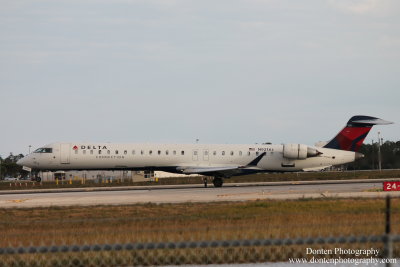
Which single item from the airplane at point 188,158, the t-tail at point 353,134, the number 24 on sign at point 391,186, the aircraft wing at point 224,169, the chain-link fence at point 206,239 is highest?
the t-tail at point 353,134

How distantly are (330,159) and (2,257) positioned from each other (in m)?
37.8

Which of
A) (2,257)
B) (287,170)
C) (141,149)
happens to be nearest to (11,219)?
(2,257)

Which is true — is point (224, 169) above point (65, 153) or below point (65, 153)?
below

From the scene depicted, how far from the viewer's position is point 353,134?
49656mm

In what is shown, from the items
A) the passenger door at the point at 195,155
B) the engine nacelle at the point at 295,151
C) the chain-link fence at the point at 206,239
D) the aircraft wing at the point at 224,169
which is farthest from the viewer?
the engine nacelle at the point at 295,151

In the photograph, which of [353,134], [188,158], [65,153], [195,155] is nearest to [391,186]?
[353,134]

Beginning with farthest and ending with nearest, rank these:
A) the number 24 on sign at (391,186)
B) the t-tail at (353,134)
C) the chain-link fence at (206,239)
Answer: the t-tail at (353,134) < the number 24 on sign at (391,186) < the chain-link fence at (206,239)

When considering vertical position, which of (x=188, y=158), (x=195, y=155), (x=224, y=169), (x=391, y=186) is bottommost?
(x=391, y=186)

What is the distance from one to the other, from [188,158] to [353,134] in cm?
1281

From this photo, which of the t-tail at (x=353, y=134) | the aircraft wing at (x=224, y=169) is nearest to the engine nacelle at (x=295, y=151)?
the aircraft wing at (x=224, y=169)

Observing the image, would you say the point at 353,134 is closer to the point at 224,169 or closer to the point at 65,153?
the point at 224,169

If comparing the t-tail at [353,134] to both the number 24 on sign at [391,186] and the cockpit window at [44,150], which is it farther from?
the cockpit window at [44,150]

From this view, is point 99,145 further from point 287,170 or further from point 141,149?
point 287,170

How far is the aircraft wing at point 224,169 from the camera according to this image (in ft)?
149
